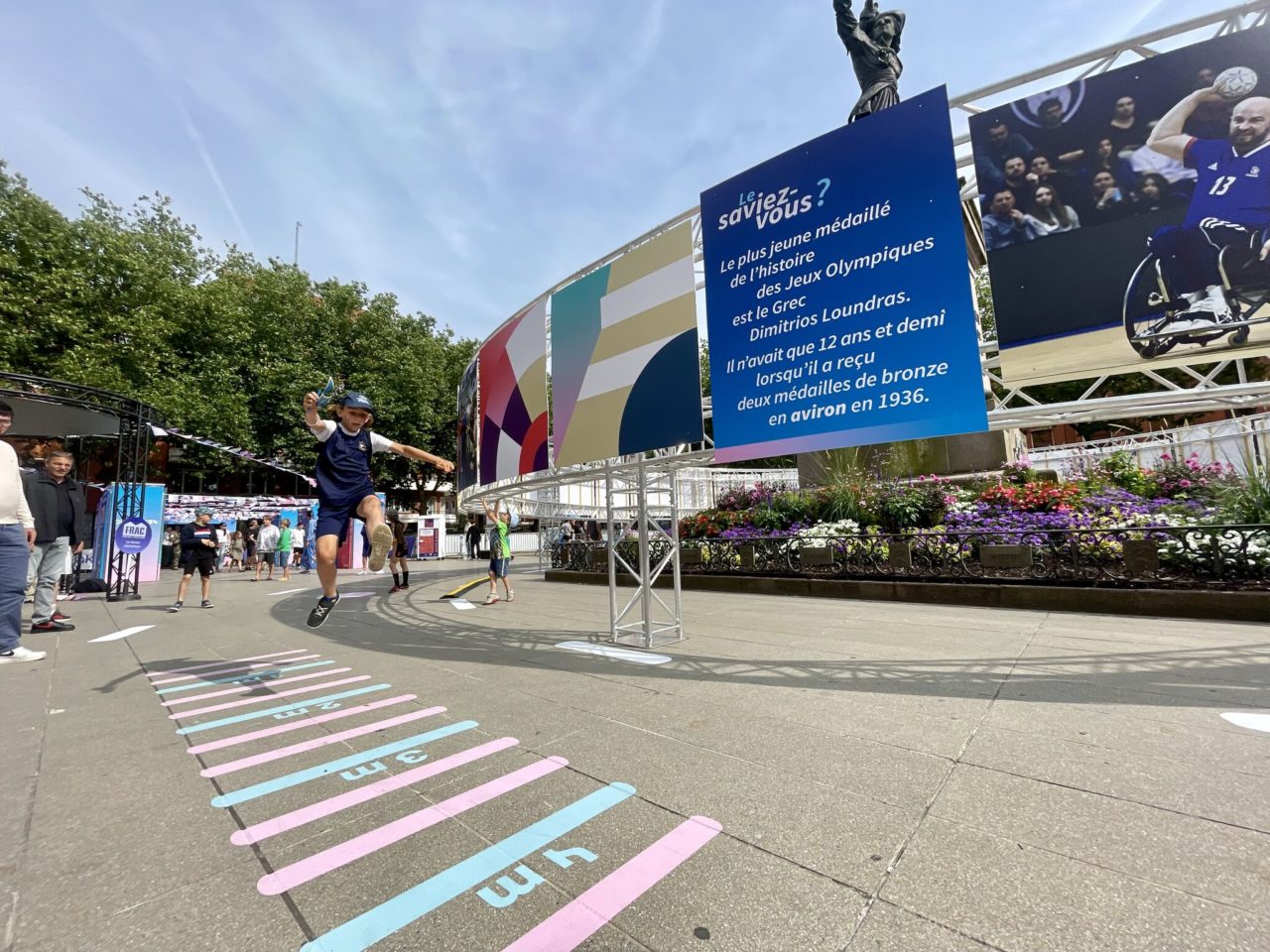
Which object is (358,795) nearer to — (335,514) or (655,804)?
(655,804)

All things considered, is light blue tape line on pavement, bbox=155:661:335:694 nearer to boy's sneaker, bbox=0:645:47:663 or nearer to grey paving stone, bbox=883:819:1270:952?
boy's sneaker, bbox=0:645:47:663

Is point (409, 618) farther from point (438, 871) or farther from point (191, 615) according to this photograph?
point (438, 871)

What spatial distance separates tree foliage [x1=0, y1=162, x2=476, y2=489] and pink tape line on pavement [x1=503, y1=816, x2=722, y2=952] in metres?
25.4

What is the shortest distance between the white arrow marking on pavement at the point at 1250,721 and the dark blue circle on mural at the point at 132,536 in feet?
52.8

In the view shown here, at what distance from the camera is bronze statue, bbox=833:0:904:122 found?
9.84m

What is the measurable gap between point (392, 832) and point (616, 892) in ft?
3.59

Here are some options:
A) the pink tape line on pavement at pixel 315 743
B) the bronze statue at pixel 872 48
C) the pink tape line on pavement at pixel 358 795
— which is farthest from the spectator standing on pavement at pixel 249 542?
the bronze statue at pixel 872 48

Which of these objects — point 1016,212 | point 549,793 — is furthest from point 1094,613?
point 549,793

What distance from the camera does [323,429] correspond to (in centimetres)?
495

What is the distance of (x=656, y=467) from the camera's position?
6.71 metres

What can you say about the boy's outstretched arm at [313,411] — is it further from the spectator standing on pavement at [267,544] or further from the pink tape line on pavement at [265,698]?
the spectator standing on pavement at [267,544]

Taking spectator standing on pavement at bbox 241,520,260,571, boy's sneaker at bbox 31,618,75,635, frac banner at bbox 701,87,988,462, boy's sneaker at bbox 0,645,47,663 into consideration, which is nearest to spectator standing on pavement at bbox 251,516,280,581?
spectator standing on pavement at bbox 241,520,260,571

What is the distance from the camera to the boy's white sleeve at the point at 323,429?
486 cm

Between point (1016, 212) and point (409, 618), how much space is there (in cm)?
902
